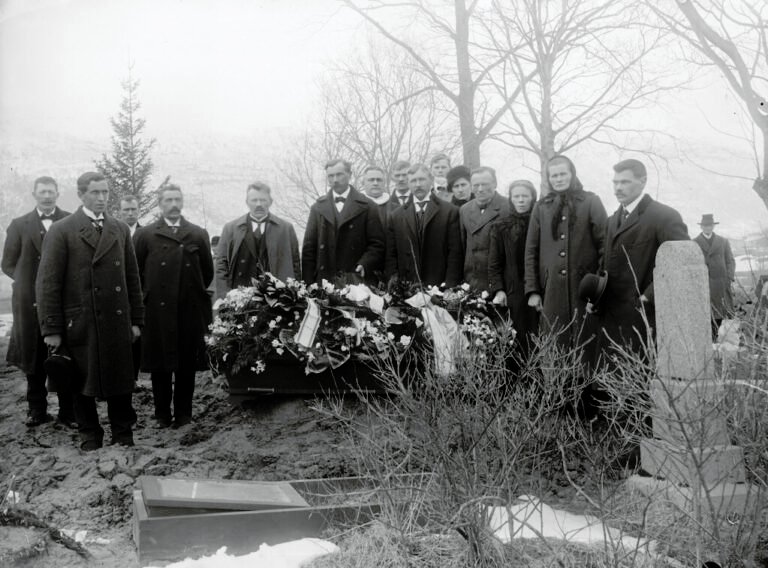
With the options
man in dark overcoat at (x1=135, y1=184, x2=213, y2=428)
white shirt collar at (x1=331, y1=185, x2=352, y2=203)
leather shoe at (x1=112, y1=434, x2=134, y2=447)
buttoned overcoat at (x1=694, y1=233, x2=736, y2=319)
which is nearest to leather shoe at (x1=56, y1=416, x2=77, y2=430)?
man in dark overcoat at (x1=135, y1=184, x2=213, y2=428)

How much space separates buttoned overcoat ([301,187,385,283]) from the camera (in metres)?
7.58

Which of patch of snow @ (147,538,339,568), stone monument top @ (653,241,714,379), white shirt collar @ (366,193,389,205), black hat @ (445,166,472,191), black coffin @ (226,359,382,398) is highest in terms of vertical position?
black hat @ (445,166,472,191)

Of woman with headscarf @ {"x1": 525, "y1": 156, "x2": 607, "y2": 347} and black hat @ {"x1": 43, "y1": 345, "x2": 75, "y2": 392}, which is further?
woman with headscarf @ {"x1": 525, "y1": 156, "x2": 607, "y2": 347}

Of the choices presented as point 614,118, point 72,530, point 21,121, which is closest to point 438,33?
point 614,118

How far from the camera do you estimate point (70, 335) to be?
245 inches

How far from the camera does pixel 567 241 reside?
6520 mm

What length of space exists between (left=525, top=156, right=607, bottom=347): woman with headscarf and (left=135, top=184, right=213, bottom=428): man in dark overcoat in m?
3.00

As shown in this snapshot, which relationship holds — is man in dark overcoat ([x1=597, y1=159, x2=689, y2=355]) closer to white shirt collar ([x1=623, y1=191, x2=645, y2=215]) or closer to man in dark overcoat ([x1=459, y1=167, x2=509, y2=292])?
white shirt collar ([x1=623, y1=191, x2=645, y2=215])

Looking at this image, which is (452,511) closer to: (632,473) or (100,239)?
(632,473)

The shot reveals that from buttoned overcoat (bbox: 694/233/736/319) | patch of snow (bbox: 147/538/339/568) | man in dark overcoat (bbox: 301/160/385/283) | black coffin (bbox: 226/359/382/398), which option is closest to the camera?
patch of snow (bbox: 147/538/339/568)

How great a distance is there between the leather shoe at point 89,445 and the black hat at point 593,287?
380cm

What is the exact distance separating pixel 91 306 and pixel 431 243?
297 cm

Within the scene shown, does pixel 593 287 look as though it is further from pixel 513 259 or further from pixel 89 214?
pixel 89 214

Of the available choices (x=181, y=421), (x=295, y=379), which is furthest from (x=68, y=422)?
(x=295, y=379)
